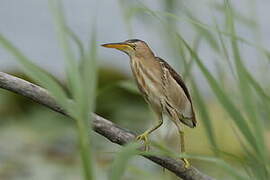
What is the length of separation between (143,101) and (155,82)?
1.91 meters

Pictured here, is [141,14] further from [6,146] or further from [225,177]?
[6,146]

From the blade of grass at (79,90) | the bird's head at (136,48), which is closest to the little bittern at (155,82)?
the bird's head at (136,48)

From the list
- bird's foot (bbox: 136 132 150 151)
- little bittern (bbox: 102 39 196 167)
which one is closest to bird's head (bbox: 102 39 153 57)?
little bittern (bbox: 102 39 196 167)

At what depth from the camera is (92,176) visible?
1.10 meters

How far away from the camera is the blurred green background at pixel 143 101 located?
4.53 ft

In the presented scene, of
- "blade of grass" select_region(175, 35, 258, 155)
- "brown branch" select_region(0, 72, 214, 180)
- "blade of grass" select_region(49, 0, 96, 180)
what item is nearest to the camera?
"blade of grass" select_region(49, 0, 96, 180)

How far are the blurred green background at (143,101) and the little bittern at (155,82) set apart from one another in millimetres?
47

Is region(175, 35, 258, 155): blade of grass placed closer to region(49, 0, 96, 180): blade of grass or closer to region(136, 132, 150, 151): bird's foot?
region(136, 132, 150, 151): bird's foot

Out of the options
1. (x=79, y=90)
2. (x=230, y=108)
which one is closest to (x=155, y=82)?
(x=230, y=108)

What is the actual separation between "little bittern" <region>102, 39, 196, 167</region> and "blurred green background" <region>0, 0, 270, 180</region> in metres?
0.05

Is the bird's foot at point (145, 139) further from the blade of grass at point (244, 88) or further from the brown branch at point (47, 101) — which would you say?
the blade of grass at point (244, 88)

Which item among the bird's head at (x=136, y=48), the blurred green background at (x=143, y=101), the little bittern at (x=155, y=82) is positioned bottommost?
the blurred green background at (x=143, y=101)

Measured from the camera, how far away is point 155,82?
133 cm

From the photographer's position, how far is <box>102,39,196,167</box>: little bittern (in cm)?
133
